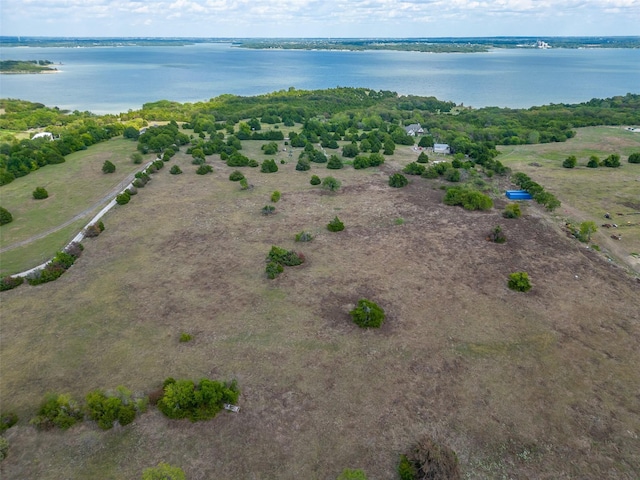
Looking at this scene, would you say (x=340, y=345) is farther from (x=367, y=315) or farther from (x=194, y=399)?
(x=194, y=399)

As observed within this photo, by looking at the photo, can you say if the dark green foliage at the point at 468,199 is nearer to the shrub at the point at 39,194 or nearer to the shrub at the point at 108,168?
the shrub at the point at 108,168

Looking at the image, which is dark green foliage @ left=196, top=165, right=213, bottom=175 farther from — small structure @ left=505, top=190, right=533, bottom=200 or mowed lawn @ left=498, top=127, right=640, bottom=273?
mowed lawn @ left=498, top=127, right=640, bottom=273

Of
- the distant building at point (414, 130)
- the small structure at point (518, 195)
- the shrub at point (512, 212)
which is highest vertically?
the shrub at point (512, 212)

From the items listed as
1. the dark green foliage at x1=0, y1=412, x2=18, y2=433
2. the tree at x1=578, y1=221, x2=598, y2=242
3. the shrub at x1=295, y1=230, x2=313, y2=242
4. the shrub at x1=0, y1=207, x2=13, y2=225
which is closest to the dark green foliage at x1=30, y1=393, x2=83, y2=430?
the dark green foliage at x1=0, y1=412, x2=18, y2=433

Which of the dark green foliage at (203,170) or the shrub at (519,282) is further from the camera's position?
the dark green foliage at (203,170)

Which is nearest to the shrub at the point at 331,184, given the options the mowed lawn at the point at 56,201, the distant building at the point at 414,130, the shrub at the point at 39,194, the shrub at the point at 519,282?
the shrub at the point at 519,282

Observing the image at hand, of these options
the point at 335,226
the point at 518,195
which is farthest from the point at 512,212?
the point at 335,226

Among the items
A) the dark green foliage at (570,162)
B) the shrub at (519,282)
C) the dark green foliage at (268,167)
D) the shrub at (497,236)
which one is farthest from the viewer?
the dark green foliage at (570,162)
